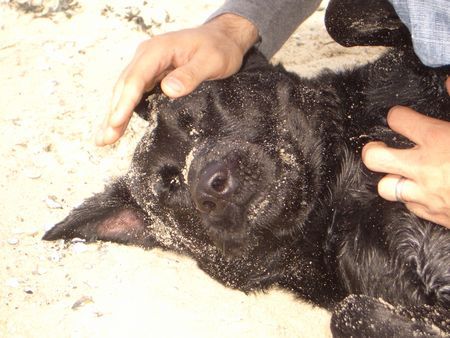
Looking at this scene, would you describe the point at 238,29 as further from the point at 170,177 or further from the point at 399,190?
the point at 399,190

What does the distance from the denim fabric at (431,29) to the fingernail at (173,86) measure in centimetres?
102

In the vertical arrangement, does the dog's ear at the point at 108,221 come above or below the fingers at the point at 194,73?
below

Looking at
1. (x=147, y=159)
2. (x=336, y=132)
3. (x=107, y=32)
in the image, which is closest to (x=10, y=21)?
(x=107, y=32)

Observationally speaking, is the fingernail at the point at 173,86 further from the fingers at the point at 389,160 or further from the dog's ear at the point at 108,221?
the fingers at the point at 389,160

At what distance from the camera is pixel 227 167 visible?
2527 millimetres

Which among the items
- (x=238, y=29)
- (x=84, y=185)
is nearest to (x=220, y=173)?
(x=238, y=29)

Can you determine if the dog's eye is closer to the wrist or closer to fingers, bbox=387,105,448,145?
the wrist

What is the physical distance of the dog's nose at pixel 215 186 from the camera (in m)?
2.46

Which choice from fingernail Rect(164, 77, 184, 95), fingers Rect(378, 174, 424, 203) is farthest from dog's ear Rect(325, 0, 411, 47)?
fingernail Rect(164, 77, 184, 95)

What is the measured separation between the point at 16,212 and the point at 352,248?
2.41 metres

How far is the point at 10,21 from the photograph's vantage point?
16.0 feet

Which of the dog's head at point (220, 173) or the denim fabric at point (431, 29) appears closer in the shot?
the denim fabric at point (431, 29)

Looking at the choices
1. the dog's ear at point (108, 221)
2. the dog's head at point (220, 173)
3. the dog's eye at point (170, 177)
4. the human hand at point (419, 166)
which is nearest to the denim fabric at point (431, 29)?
the human hand at point (419, 166)

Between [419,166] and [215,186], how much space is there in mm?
A: 877
